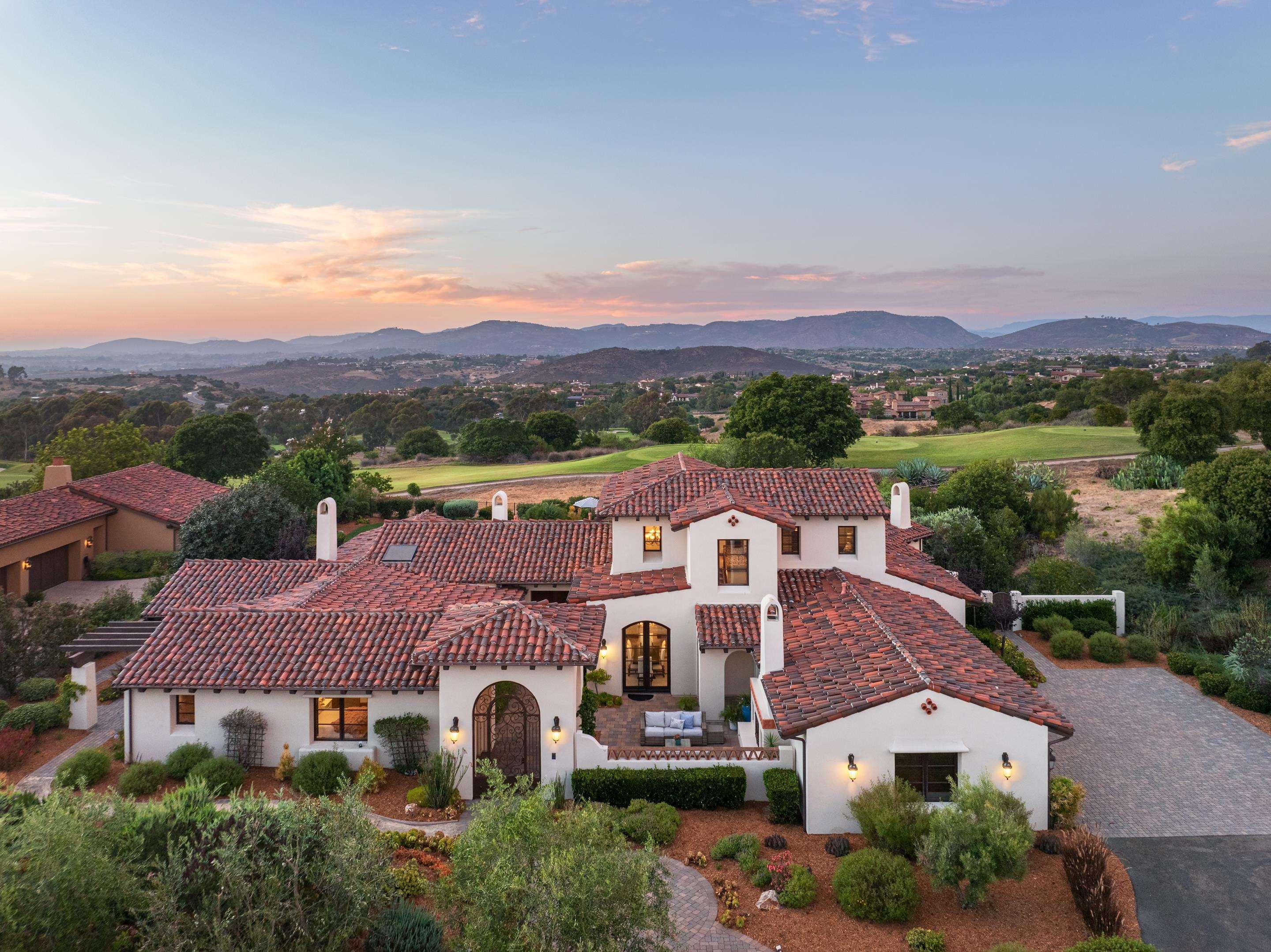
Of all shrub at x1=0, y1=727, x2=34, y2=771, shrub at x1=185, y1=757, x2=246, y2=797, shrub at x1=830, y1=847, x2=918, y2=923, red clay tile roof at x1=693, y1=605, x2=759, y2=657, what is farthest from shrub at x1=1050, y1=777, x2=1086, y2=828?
shrub at x1=0, y1=727, x2=34, y2=771

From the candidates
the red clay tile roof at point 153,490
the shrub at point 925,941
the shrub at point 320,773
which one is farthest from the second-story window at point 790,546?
the red clay tile roof at point 153,490

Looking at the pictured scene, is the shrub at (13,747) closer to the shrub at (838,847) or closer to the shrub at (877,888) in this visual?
the shrub at (838,847)

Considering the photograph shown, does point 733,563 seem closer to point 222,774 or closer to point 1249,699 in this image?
point 222,774

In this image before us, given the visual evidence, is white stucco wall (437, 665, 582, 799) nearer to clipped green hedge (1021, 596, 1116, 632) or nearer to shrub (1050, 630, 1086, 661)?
shrub (1050, 630, 1086, 661)

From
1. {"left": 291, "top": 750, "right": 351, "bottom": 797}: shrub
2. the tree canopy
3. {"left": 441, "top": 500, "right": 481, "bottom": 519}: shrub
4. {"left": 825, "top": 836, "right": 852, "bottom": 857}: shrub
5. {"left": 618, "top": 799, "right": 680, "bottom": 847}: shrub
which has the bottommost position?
{"left": 825, "top": 836, "right": 852, "bottom": 857}: shrub

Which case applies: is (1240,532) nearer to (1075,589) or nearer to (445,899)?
(1075,589)

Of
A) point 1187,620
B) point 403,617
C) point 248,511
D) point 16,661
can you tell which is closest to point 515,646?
point 403,617
